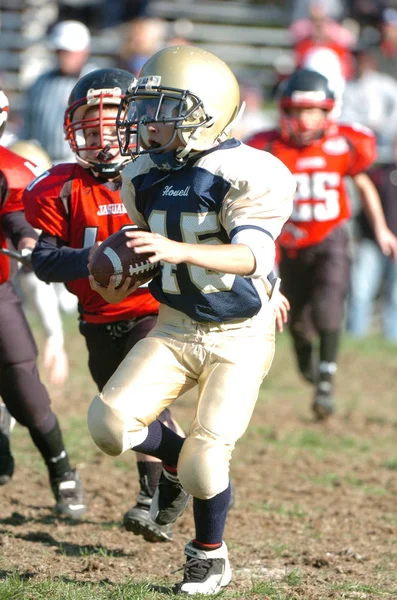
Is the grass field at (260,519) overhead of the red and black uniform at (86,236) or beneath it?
beneath

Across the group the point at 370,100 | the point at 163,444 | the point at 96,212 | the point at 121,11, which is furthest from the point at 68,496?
the point at 121,11

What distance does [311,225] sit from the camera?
6.81m

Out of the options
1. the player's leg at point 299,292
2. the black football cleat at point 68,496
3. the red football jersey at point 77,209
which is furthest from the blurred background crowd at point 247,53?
the black football cleat at point 68,496

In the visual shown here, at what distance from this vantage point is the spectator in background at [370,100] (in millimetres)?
11148

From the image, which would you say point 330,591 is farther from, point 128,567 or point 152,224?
point 152,224

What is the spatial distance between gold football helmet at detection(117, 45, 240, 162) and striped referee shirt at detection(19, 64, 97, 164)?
5.60 m

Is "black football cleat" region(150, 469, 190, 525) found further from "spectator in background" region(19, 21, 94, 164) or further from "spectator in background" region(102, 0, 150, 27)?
"spectator in background" region(102, 0, 150, 27)

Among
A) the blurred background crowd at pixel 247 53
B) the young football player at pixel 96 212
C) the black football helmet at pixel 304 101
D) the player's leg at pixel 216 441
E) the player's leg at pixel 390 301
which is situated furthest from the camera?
the player's leg at pixel 390 301

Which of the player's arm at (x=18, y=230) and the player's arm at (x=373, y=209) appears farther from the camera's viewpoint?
the player's arm at (x=373, y=209)

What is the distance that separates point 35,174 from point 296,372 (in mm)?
4773

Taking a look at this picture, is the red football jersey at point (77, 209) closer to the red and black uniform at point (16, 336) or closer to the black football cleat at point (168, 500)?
the red and black uniform at point (16, 336)

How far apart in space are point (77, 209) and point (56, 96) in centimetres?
526

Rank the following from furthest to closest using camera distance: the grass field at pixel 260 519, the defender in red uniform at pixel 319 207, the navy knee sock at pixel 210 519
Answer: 1. the defender in red uniform at pixel 319 207
2. the grass field at pixel 260 519
3. the navy knee sock at pixel 210 519

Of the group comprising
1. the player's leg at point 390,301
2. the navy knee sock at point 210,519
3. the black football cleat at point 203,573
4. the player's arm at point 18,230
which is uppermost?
the player's arm at point 18,230
